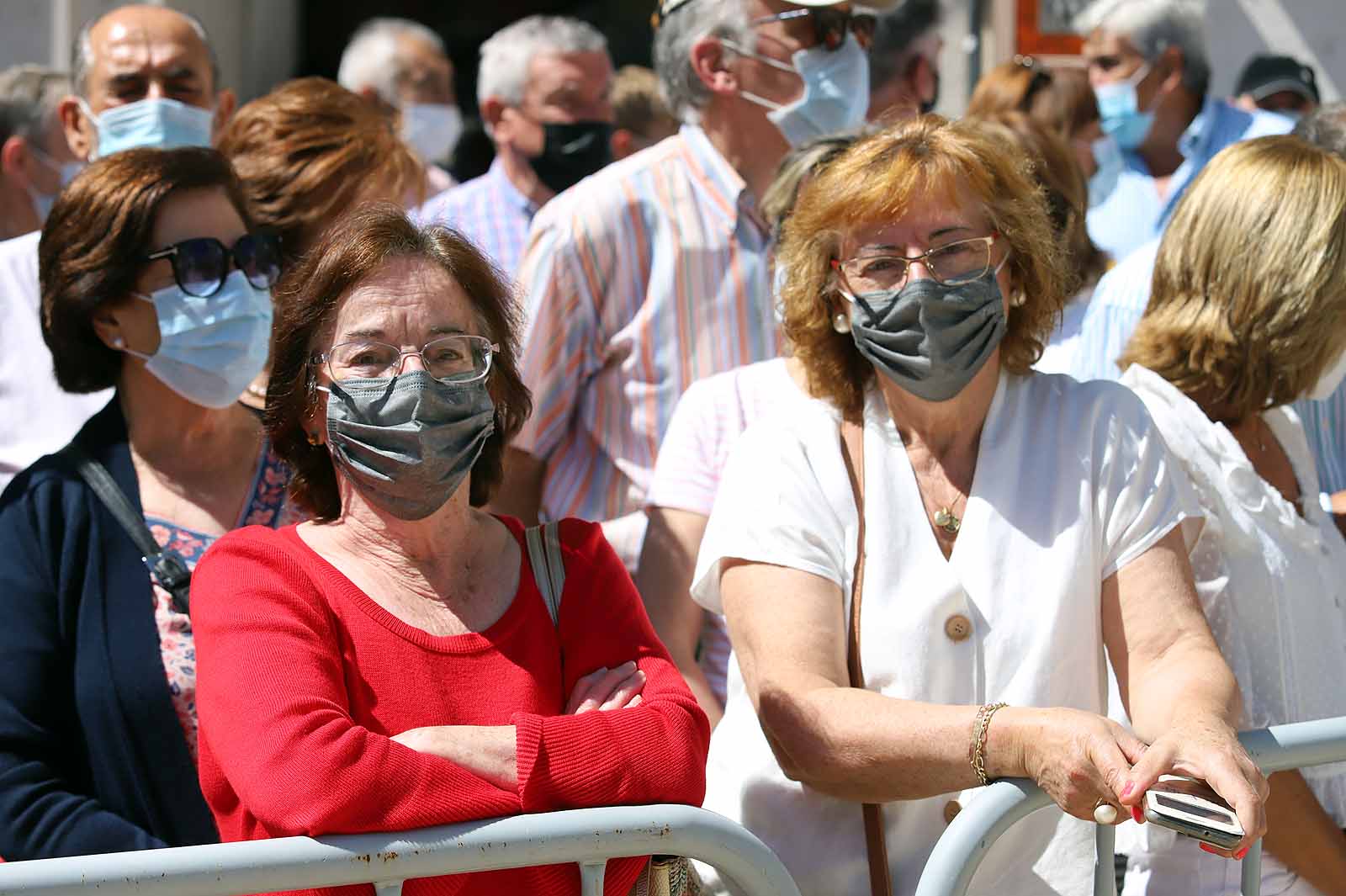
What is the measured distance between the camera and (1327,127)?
4785 mm

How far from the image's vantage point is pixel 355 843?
2.00 meters

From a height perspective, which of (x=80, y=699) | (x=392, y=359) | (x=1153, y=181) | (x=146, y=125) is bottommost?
(x=80, y=699)

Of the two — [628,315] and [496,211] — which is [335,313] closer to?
[628,315]

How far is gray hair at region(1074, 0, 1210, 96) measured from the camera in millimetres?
6957

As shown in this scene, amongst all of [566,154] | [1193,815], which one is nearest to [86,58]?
[566,154]

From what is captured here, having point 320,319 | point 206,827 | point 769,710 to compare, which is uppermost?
point 320,319

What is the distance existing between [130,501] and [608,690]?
39.9 inches

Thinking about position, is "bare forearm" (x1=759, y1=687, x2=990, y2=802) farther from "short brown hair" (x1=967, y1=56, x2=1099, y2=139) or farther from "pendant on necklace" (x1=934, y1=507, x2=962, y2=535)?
"short brown hair" (x1=967, y1=56, x2=1099, y2=139)

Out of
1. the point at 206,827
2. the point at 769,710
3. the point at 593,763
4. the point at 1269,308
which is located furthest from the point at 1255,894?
the point at 206,827

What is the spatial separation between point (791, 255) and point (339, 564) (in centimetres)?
106

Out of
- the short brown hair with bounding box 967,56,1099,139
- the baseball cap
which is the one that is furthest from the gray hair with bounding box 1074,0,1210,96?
the short brown hair with bounding box 967,56,1099,139

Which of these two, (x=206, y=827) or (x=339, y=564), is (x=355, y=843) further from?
(x=206, y=827)

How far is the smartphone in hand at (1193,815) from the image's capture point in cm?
208

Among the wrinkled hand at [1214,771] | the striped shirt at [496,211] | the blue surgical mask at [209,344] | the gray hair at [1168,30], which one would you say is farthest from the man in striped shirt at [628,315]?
the gray hair at [1168,30]
